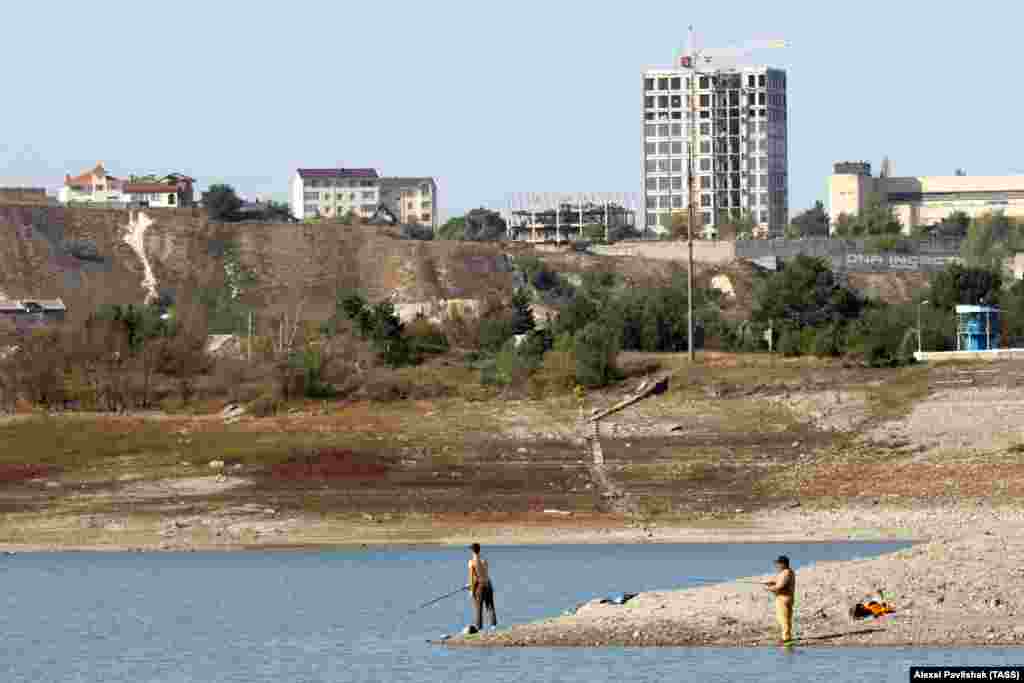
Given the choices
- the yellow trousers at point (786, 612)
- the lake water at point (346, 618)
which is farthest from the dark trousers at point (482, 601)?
the yellow trousers at point (786, 612)

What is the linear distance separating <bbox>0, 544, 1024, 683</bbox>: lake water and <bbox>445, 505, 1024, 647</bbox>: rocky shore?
642mm

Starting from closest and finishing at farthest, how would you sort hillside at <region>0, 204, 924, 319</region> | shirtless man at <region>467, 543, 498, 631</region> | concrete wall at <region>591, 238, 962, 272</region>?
shirtless man at <region>467, 543, 498, 631</region> < hillside at <region>0, 204, 924, 319</region> < concrete wall at <region>591, 238, 962, 272</region>

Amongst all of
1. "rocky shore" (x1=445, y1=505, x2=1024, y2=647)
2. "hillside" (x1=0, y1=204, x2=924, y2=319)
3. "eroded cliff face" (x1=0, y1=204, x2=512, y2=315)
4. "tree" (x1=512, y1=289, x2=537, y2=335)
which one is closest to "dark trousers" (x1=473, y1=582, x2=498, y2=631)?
"rocky shore" (x1=445, y1=505, x2=1024, y2=647)

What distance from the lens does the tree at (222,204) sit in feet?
633

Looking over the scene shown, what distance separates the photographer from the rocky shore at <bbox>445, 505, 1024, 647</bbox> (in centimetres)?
3684

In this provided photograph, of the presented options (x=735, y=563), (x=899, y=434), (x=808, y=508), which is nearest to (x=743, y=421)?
(x=899, y=434)

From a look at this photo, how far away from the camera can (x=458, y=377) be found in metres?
91.2

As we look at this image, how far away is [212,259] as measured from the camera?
173 m

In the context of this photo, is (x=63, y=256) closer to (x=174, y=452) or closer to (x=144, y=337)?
(x=144, y=337)

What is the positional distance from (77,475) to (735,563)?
25935 mm

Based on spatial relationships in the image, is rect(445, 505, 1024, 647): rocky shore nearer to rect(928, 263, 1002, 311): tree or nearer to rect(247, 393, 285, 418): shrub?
rect(247, 393, 285, 418): shrub

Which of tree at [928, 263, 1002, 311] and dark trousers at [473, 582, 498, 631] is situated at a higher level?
tree at [928, 263, 1002, 311]

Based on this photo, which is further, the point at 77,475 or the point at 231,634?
the point at 77,475

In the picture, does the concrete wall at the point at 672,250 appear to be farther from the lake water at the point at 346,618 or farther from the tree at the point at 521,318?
the lake water at the point at 346,618
